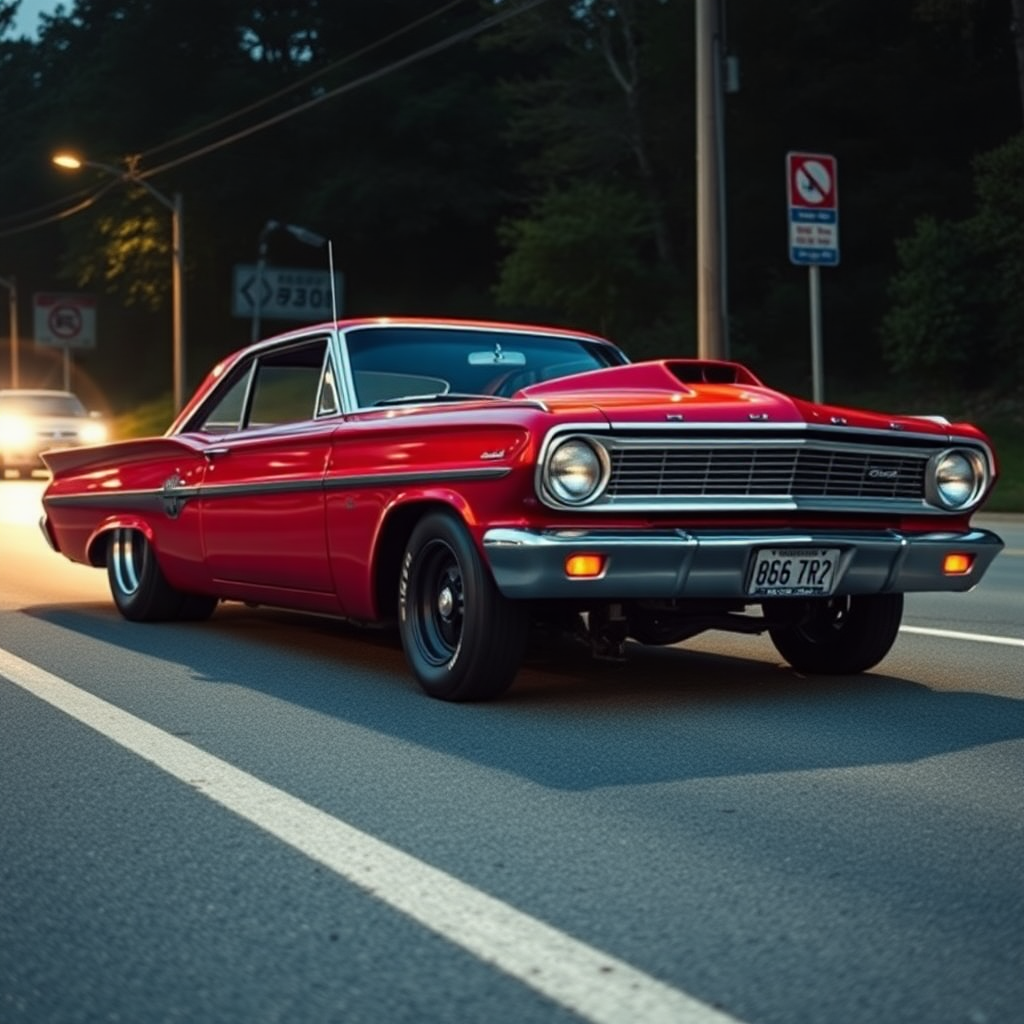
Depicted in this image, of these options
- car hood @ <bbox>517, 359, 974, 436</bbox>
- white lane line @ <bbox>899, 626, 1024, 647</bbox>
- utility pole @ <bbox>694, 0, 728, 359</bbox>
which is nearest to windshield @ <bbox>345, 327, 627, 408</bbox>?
car hood @ <bbox>517, 359, 974, 436</bbox>

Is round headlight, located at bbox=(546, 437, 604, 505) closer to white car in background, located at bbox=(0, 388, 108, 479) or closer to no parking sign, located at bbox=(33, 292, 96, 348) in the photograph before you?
white car in background, located at bbox=(0, 388, 108, 479)

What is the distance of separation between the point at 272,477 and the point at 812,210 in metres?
12.2

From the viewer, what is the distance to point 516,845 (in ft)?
15.3

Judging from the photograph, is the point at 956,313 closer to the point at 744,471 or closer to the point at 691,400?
the point at 691,400

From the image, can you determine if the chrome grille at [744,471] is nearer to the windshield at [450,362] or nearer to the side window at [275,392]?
the windshield at [450,362]

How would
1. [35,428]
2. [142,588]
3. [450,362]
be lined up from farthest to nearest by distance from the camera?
[35,428] < [142,588] < [450,362]

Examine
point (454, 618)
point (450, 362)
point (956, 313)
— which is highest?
point (956, 313)

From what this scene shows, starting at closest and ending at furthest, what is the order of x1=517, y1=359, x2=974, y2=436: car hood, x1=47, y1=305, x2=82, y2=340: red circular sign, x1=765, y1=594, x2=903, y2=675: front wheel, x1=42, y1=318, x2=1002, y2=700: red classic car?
1. x1=42, y1=318, x2=1002, y2=700: red classic car
2. x1=517, y1=359, x2=974, y2=436: car hood
3. x1=765, y1=594, x2=903, y2=675: front wheel
4. x1=47, y1=305, x2=82, y2=340: red circular sign

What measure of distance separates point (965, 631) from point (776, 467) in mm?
3084

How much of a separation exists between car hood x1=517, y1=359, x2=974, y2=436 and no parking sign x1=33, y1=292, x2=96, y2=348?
45958mm

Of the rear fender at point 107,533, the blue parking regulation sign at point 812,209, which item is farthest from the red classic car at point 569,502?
the blue parking regulation sign at point 812,209

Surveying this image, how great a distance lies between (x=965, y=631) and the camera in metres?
9.41

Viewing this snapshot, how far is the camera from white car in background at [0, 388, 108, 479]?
3098 cm

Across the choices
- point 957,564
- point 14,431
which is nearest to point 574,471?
point 957,564
